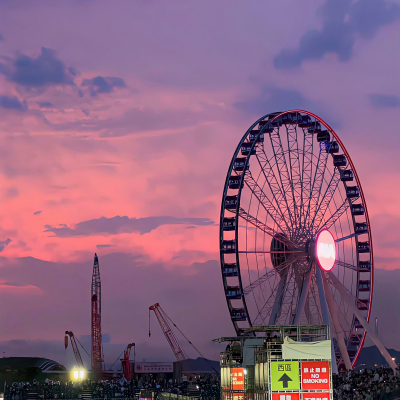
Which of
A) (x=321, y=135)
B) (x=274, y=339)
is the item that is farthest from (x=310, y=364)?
(x=321, y=135)

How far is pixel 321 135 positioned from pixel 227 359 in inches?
1252

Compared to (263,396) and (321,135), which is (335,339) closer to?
(321,135)

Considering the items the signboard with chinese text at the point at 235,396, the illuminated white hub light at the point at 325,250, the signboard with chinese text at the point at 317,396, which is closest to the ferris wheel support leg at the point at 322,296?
the illuminated white hub light at the point at 325,250

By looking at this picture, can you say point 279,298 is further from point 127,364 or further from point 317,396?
point 127,364

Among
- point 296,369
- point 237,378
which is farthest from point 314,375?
point 237,378

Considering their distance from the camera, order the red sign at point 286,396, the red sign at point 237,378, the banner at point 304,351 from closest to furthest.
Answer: the red sign at point 286,396 → the banner at point 304,351 → the red sign at point 237,378

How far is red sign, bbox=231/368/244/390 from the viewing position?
5247 centimetres

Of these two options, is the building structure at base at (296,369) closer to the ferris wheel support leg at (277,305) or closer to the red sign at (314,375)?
the red sign at (314,375)

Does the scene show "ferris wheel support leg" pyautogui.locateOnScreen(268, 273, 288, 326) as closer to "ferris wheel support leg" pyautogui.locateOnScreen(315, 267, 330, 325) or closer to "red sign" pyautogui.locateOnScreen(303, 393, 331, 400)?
"ferris wheel support leg" pyautogui.locateOnScreen(315, 267, 330, 325)

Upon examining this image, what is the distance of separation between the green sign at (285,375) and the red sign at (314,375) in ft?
1.17

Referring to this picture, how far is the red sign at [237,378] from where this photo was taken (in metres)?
52.5

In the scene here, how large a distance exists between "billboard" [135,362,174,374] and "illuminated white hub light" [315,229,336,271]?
115m

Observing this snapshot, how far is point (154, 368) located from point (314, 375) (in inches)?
5580

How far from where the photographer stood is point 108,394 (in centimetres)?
9075
